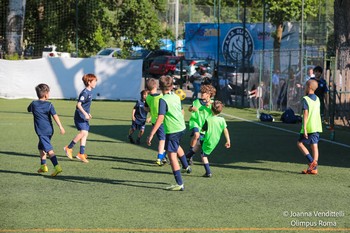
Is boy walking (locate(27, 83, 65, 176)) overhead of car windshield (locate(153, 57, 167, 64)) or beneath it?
overhead

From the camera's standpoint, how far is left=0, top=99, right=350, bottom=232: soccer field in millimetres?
10008

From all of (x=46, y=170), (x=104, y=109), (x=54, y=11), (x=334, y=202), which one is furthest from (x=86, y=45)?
(x=334, y=202)

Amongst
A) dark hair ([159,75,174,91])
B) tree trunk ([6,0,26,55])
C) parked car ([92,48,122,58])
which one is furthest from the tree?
dark hair ([159,75,174,91])

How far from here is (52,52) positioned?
5319 cm

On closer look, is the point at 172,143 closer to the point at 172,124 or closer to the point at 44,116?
the point at 172,124

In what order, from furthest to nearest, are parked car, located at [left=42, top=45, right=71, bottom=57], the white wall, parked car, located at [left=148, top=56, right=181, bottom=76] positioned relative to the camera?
parked car, located at [left=148, top=56, right=181, bottom=76]
parked car, located at [left=42, top=45, right=71, bottom=57]
the white wall

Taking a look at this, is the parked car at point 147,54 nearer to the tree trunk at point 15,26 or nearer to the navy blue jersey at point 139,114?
the tree trunk at point 15,26

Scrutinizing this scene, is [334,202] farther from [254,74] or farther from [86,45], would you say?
[86,45]

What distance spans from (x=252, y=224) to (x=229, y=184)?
133 inches

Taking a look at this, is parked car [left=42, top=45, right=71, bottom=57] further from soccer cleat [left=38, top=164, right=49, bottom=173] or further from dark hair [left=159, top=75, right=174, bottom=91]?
dark hair [left=159, top=75, right=174, bottom=91]

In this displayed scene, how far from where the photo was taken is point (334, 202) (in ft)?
38.4

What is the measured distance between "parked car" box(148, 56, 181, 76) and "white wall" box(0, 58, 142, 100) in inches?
597

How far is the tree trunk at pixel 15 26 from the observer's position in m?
46.1

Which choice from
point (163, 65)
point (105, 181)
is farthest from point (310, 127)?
point (163, 65)
